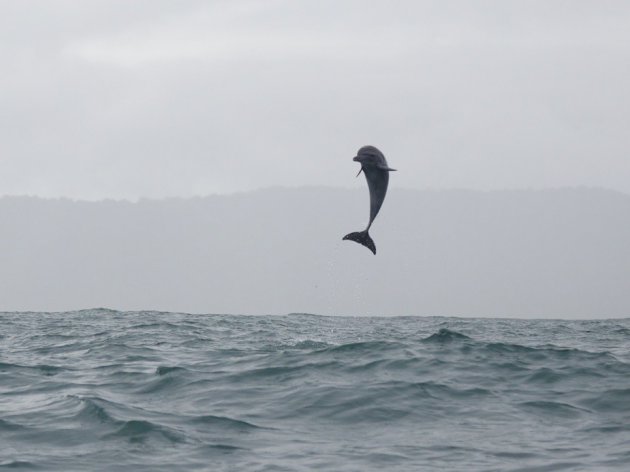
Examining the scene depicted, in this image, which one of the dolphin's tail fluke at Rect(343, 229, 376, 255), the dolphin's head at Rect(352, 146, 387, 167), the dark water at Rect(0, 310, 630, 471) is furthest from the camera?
the dolphin's tail fluke at Rect(343, 229, 376, 255)

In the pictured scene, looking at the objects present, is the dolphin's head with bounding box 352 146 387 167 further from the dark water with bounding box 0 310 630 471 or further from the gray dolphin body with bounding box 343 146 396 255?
the dark water with bounding box 0 310 630 471

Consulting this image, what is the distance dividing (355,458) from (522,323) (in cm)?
2721

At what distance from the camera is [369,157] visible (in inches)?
669

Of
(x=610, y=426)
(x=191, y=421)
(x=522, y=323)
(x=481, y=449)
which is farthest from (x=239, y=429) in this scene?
(x=522, y=323)

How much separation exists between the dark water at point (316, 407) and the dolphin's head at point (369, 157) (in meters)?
3.73

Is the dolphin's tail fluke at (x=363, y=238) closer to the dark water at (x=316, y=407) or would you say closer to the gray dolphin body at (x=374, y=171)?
the gray dolphin body at (x=374, y=171)

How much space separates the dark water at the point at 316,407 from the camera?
34.7 feet

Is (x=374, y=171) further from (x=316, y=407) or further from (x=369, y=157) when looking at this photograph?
(x=316, y=407)

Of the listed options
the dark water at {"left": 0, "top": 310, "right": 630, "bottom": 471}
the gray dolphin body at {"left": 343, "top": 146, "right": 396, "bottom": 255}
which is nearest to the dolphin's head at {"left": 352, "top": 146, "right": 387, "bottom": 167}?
the gray dolphin body at {"left": 343, "top": 146, "right": 396, "bottom": 255}

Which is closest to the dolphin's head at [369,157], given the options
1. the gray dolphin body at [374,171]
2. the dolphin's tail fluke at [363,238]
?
the gray dolphin body at [374,171]

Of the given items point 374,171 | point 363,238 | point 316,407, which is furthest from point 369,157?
point 316,407

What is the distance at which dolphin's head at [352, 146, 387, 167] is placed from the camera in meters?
17.0

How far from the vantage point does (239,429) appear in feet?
39.0

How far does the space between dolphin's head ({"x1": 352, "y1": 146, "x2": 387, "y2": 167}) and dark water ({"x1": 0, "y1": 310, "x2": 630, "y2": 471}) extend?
373 cm
